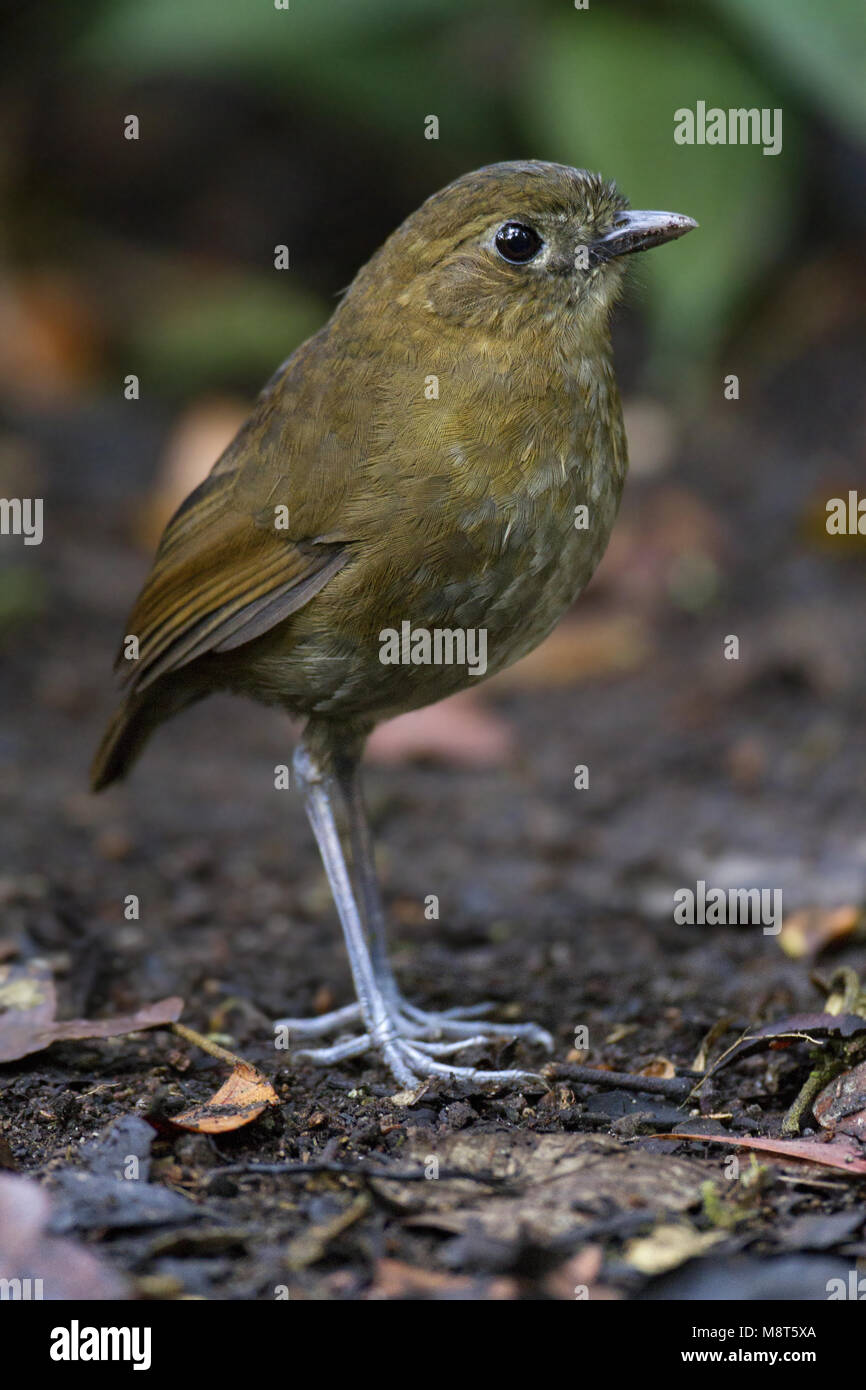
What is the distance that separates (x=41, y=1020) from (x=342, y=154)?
6767 millimetres

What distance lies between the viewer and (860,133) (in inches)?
286

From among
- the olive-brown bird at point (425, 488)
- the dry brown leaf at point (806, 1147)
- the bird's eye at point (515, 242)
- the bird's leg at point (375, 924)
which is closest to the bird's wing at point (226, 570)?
the olive-brown bird at point (425, 488)

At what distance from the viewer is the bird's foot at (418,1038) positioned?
346 centimetres

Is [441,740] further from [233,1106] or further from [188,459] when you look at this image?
[233,1106]

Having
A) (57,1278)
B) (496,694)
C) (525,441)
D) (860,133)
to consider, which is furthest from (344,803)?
(860,133)

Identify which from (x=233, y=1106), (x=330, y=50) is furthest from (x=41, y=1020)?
(x=330, y=50)

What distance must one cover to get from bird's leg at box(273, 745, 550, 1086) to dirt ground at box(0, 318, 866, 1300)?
0.23ft

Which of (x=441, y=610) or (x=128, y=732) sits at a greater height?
(x=441, y=610)

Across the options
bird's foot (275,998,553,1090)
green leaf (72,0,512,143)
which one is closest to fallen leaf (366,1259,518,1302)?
bird's foot (275,998,553,1090)

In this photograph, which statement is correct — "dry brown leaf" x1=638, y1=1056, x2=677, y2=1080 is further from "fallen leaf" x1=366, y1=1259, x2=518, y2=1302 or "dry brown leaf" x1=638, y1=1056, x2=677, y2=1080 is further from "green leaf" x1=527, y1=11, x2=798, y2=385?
"green leaf" x1=527, y1=11, x2=798, y2=385

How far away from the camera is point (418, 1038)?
3.94m

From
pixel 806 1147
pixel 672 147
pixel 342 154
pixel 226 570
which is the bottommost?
pixel 806 1147

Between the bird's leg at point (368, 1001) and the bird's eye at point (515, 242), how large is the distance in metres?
1.28
